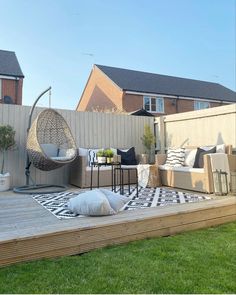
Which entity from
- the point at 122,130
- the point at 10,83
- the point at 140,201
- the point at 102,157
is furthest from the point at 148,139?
the point at 10,83

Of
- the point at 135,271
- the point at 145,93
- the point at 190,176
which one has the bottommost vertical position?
the point at 135,271

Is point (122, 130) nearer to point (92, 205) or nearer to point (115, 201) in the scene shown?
point (115, 201)

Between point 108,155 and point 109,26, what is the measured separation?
19.0ft

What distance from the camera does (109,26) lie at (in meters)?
8.61

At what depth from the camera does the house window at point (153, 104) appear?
15.7 m

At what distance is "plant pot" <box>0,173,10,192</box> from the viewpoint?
196 inches

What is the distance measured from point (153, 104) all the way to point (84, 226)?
46.6 ft

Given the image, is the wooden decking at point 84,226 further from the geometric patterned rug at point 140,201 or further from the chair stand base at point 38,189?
the chair stand base at point 38,189

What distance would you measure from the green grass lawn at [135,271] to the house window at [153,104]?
13.6 meters

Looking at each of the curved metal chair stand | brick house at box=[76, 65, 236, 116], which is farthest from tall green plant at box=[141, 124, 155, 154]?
brick house at box=[76, 65, 236, 116]

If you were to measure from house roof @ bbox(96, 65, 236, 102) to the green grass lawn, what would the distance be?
13.4 meters

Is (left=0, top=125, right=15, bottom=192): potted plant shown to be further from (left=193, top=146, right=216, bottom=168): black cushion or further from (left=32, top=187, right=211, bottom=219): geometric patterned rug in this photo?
(left=193, top=146, right=216, bottom=168): black cushion

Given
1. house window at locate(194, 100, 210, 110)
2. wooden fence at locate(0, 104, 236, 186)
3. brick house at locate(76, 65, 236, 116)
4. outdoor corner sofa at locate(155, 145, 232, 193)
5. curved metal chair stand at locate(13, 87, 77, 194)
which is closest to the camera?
outdoor corner sofa at locate(155, 145, 232, 193)

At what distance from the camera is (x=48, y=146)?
18.5ft
